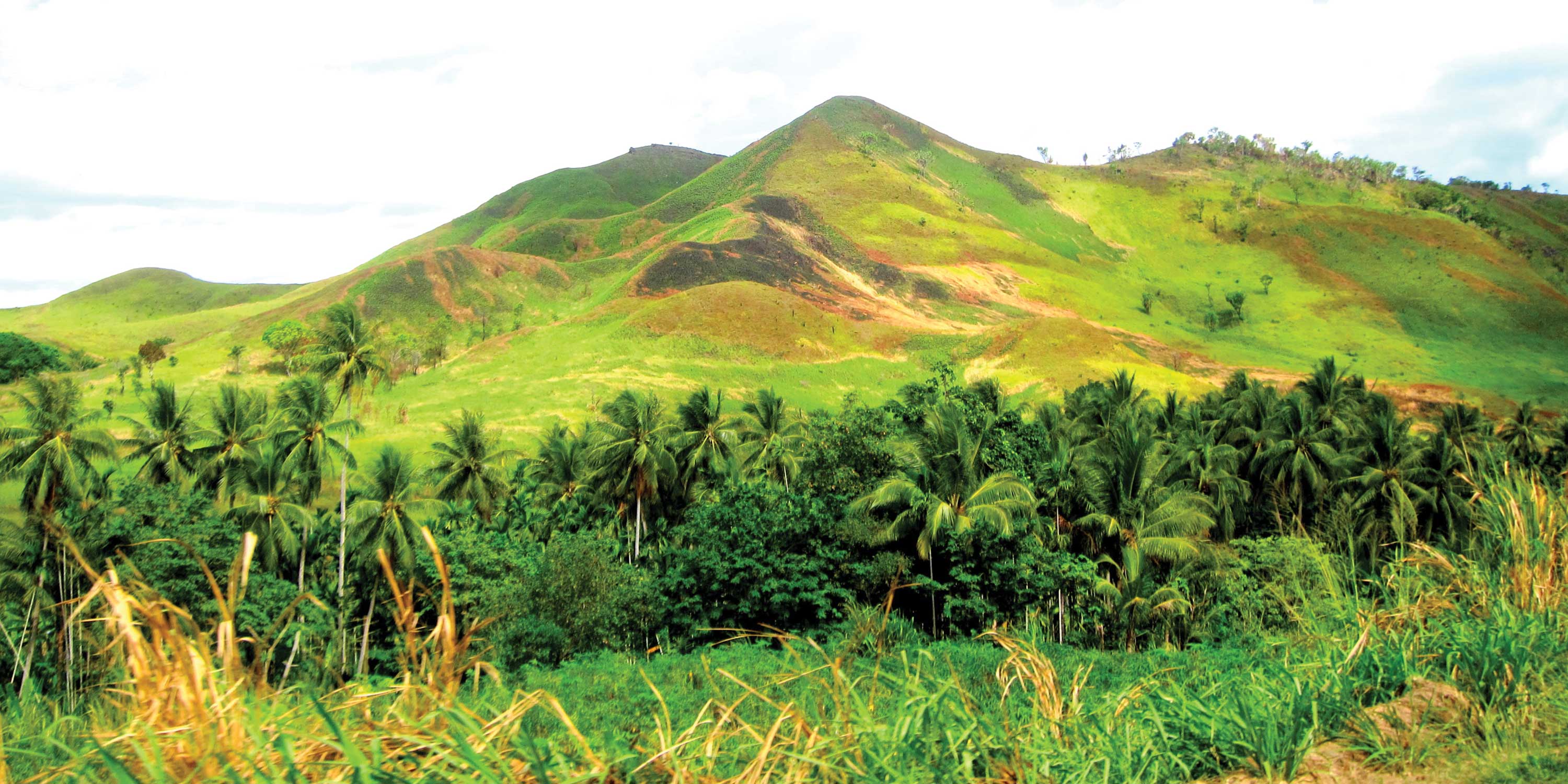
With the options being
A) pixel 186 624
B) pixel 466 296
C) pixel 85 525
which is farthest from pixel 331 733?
pixel 466 296

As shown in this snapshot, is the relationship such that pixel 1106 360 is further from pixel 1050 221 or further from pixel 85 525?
pixel 1050 221

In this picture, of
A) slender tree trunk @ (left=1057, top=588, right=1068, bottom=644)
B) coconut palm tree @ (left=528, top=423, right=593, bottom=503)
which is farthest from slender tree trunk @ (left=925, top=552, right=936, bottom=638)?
coconut palm tree @ (left=528, top=423, right=593, bottom=503)

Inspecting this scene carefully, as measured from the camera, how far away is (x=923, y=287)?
115 m

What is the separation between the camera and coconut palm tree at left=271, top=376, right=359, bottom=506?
35.1 metres

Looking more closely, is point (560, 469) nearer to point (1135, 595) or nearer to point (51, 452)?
point (51, 452)

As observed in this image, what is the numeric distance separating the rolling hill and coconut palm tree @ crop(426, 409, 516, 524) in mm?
16465

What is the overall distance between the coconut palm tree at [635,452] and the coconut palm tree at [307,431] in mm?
10346

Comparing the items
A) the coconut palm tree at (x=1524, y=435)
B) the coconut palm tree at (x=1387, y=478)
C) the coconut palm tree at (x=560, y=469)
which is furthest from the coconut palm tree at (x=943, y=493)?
the coconut palm tree at (x=1524, y=435)

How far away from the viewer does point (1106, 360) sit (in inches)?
3150

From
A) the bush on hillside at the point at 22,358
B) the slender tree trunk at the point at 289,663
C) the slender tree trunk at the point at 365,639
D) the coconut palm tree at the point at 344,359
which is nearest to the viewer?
the slender tree trunk at the point at 289,663

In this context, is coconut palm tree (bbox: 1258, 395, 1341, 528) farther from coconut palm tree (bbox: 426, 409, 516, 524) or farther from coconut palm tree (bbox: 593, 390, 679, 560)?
coconut palm tree (bbox: 426, 409, 516, 524)

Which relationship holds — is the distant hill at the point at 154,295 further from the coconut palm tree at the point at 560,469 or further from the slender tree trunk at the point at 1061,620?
the slender tree trunk at the point at 1061,620

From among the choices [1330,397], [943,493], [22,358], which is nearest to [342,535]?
[943,493]

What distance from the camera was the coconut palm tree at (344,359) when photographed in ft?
118
